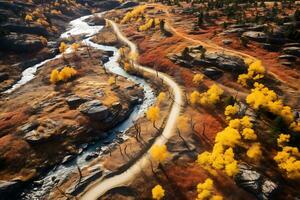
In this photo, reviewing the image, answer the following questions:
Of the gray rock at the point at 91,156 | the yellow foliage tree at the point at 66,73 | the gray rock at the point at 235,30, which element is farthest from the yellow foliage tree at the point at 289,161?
the yellow foliage tree at the point at 66,73

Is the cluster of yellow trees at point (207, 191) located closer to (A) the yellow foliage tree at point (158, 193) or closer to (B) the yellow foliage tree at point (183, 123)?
(A) the yellow foliage tree at point (158, 193)

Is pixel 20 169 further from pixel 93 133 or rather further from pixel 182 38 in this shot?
pixel 182 38

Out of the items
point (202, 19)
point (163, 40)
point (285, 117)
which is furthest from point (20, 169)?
point (202, 19)

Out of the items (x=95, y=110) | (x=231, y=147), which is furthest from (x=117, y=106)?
(x=231, y=147)

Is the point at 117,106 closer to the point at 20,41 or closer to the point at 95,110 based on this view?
the point at 95,110

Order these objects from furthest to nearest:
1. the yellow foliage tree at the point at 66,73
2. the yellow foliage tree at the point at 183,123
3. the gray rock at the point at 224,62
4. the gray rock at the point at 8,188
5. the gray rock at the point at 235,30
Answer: the gray rock at the point at 235,30
the yellow foliage tree at the point at 66,73
the gray rock at the point at 224,62
the yellow foliage tree at the point at 183,123
the gray rock at the point at 8,188

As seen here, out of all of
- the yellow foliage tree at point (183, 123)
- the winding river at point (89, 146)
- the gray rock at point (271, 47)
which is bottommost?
the winding river at point (89, 146)

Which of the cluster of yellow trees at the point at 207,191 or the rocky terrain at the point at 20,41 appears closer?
the cluster of yellow trees at the point at 207,191
